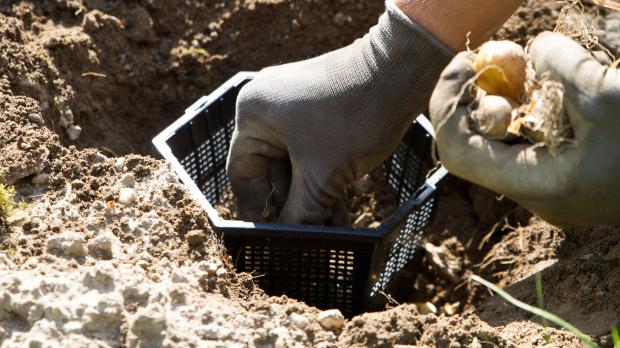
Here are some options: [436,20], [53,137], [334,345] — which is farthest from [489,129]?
[53,137]

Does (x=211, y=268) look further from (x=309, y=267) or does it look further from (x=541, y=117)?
(x=541, y=117)

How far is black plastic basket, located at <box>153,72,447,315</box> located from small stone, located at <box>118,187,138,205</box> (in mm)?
192

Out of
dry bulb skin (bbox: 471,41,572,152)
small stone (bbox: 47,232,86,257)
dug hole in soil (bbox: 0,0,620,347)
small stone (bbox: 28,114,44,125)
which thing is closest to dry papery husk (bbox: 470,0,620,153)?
dry bulb skin (bbox: 471,41,572,152)

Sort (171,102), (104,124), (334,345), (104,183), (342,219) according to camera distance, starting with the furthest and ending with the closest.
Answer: (171,102)
(104,124)
(342,219)
(104,183)
(334,345)

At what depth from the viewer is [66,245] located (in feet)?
5.55

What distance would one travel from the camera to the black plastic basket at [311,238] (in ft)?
6.59

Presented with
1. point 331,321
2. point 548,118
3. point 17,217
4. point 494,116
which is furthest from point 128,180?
point 548,118

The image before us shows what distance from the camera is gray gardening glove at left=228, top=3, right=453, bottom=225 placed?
202cm

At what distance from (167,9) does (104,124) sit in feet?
1.68

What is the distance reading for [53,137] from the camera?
2074 mm

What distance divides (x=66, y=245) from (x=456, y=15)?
109 centimetres

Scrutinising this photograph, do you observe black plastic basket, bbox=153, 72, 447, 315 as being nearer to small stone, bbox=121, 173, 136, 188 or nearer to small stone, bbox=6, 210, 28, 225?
small stone, bbox=121, 173, 136, 188

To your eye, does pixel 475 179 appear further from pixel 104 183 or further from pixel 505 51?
pixel 104 183

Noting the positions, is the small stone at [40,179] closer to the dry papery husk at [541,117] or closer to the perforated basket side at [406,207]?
the perforated basket side at [406,207]
